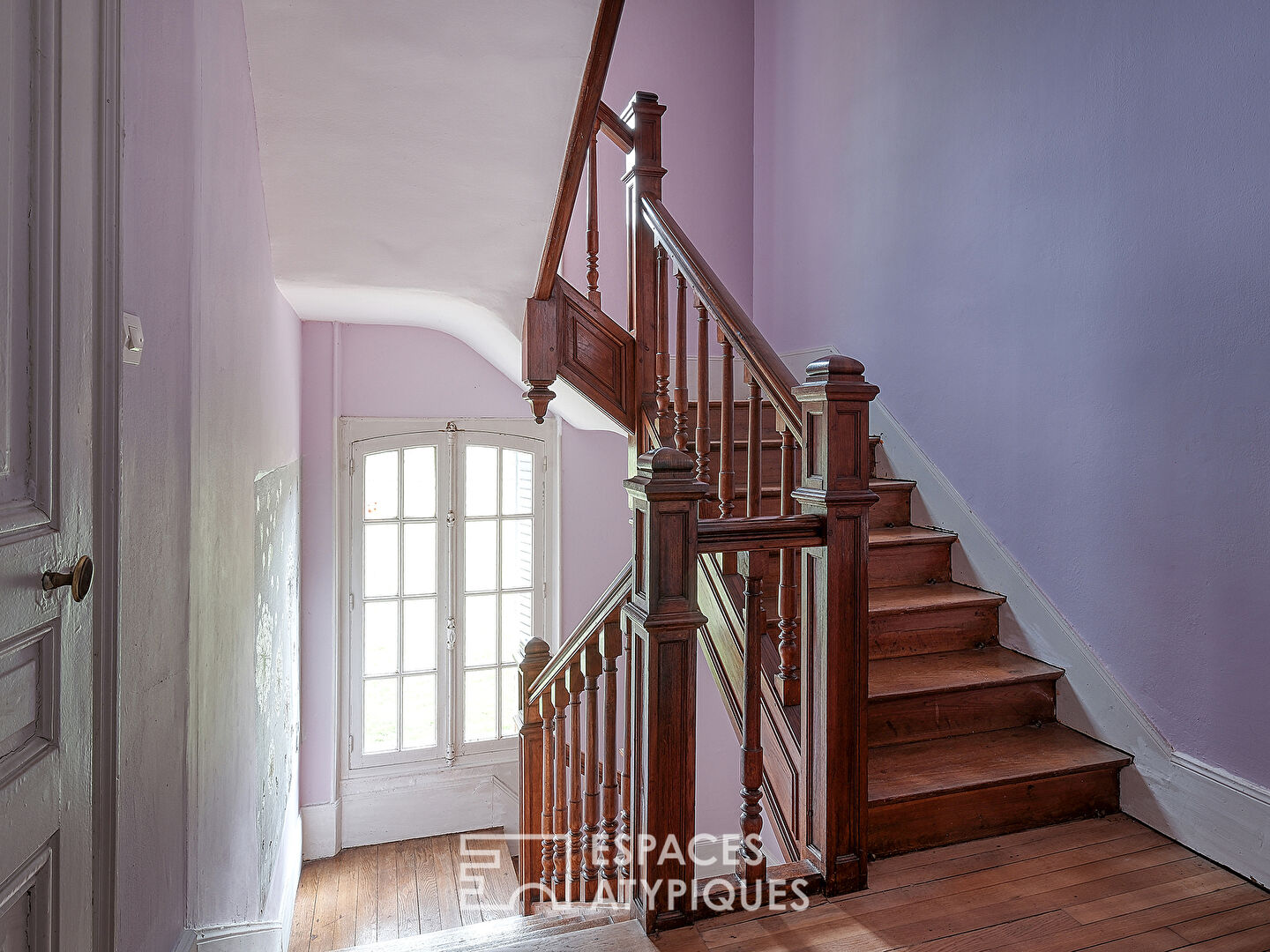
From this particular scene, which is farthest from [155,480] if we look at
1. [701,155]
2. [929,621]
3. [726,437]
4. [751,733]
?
[701,155]

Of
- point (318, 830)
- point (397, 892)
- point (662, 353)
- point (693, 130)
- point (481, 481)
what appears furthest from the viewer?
point (481, 481)

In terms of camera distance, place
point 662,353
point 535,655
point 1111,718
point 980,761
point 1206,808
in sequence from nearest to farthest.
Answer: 1. point 1206,808
2. point 980,761
3. point 1111,718
4. point 662,353
5. point 535,655

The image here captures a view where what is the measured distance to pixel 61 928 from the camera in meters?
1.05

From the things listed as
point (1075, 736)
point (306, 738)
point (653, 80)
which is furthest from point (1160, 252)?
point (306, 738)

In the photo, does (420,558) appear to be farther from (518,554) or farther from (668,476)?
(668,476)

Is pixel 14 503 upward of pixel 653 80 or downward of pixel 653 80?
downward

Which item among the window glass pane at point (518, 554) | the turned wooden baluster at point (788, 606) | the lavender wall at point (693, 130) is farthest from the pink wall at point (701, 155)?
the turned wooden baluster at point (788, 606)

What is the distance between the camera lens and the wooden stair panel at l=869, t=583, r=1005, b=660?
2.59 meters

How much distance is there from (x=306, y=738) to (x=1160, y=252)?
14.9 ft

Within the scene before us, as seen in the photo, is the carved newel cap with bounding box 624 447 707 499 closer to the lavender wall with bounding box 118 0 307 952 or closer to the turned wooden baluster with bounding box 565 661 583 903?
the lavender wall with bounding box 118 0 307 952

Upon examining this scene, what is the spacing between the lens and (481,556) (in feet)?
16.4

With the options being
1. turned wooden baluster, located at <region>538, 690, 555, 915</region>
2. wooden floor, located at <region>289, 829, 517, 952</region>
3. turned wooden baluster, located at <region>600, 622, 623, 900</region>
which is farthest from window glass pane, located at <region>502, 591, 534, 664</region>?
turned wooden baluster, located at <region>600, 622, 623, 900</region>

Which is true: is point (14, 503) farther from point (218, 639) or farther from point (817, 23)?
point (817, 23)

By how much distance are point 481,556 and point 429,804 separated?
1.47m
